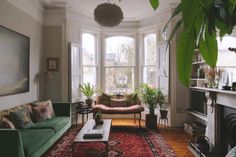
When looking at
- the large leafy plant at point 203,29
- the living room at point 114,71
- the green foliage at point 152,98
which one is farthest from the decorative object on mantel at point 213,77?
the large leafy plant at point 203,29

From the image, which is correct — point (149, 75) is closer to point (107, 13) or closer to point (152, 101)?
point (152, 101)

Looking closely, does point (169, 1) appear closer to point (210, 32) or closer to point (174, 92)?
point (174, 92)

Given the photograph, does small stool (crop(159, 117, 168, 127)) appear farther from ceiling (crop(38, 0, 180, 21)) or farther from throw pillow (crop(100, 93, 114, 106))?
ceiling (crop(38, 0, 180, 21))

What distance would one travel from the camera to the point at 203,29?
443 mm

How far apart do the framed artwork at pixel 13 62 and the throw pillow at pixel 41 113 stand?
0.48m

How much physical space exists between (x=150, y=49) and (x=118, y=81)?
136 cm

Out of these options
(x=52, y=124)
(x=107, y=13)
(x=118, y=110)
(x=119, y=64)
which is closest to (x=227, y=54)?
(x=107, y=13)

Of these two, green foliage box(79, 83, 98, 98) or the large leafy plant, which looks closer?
the large leafy plant

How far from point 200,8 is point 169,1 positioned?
539 centimetres

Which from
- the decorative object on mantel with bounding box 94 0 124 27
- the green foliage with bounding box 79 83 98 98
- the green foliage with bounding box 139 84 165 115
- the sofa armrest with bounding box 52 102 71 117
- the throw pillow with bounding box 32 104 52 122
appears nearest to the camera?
the decorative object on mantel with bounding box 94 0 124 27

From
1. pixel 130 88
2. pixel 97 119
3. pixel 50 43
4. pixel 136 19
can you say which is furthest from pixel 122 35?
pixel 97 119

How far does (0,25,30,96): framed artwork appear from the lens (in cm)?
388

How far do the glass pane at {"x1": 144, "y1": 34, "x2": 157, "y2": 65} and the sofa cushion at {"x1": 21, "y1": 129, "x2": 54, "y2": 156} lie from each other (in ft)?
12.6

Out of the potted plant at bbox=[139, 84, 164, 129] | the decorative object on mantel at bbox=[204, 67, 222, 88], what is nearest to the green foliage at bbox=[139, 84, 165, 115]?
the potted plant at bbox=[139, 84, 164, 129]
